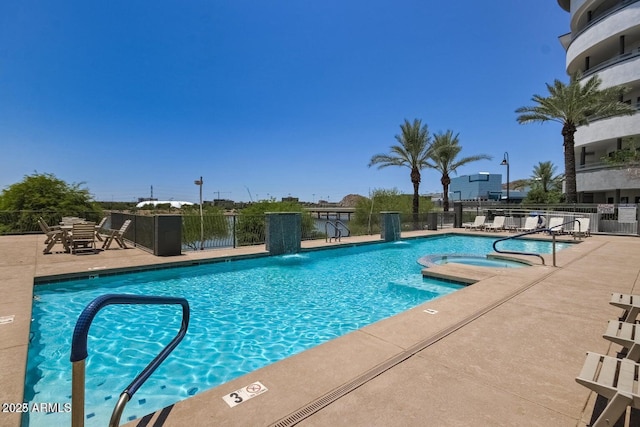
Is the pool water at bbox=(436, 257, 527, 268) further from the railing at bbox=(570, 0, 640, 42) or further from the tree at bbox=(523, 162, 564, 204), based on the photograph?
the tree at bbox=(523, 162, 564, 204)

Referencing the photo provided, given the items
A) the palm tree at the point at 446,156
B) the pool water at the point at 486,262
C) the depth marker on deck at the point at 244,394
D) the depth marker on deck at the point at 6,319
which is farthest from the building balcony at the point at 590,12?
the depth marker on deck at the point at 6,319

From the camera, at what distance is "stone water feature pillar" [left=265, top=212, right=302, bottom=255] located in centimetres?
1112

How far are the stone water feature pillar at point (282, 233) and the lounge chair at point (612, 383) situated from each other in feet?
31.2

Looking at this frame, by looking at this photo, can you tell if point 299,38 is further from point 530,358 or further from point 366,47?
point 530,358

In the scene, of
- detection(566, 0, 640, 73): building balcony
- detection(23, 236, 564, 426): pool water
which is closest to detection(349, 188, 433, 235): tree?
detection(23, 236, 564, 426): pool water

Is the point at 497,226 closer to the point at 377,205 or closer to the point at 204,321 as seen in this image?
the point at 377,205

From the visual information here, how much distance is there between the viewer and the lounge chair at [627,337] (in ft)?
7.79

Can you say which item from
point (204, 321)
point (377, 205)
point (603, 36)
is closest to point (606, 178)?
point (603, 36)

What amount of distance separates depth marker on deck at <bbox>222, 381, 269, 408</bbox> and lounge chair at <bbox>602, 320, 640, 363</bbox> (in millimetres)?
2799

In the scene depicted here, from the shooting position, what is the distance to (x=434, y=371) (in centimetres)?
292

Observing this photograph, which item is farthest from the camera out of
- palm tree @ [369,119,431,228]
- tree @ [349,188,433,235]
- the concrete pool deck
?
palm tree @ [369,119,431,228]

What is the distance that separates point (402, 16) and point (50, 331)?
59.0ft

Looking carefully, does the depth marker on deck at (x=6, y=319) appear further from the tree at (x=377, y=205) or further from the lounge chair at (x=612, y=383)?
the tree at (x=377, y=205)

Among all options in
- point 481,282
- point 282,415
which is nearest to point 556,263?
point 481,282
